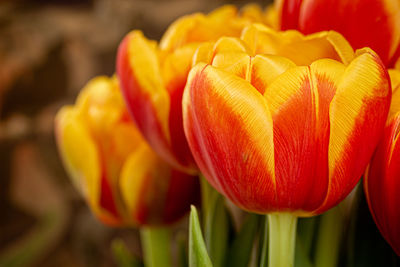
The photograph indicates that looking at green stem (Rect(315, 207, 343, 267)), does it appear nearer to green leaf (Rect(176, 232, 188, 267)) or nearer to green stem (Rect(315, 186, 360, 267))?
green stem (Rect(315, 186, 360, 267))

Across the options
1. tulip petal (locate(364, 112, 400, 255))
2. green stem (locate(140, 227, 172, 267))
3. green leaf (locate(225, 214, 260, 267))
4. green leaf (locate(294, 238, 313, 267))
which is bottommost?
green stem (locate(140, 227, 172, 267))

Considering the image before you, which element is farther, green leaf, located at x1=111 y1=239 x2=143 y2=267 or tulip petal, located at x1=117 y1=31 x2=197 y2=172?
green leaf, located at x1=111 y1=239 x2=143 y2=267

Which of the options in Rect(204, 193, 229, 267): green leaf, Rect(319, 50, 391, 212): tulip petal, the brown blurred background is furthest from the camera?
the brown blurred background

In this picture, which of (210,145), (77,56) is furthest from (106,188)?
(77,56)

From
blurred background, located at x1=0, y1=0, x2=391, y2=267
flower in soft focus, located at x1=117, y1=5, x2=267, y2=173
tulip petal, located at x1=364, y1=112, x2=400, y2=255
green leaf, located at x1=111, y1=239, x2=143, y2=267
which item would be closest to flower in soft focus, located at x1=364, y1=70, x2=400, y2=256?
tulip petal, located at x1=364, y1=112, x2=400, y2=255

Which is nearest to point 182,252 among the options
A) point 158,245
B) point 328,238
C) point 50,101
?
point 158,245

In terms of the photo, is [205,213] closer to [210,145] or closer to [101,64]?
[210,145]

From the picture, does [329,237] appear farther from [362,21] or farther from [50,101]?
[50,101]
